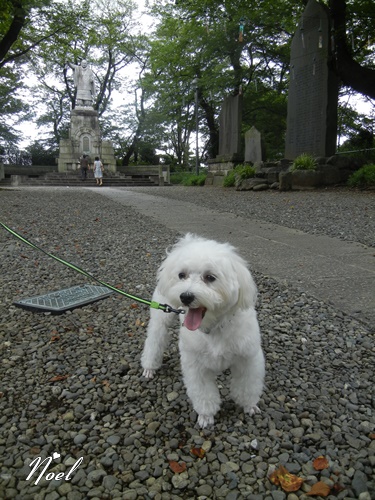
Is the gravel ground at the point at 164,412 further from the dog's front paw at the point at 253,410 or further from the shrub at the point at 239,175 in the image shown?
the shrub at the point at 239,175

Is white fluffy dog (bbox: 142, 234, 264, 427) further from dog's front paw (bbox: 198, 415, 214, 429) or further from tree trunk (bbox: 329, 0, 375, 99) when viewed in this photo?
tree trunk (bbox: 329, 0, 375, 99)

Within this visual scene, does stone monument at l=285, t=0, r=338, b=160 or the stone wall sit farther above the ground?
stone monument at l=285, t=0, r=338, b=160

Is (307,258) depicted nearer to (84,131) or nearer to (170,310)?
(170,310)

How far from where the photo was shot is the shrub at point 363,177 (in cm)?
1248

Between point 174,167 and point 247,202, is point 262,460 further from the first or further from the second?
point 174,167

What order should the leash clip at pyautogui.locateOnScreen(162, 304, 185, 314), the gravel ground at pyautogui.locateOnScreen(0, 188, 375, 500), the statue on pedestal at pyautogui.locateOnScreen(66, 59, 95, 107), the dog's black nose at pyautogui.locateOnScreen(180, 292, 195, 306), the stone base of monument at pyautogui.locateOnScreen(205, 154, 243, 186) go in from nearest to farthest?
the gravel ground at pyautogui.locateOnScreen(0, 188, 375, 500)
the dog's black nose at pyautogui.locateOnScreen(180, 292, 195, 306)
the leash clip at pyautogui.locateOnScreen(162, 304, 185, 314)
the stone base of monument at pyautogui.locateOnScreen(205, 154, 243, 186)
the statue on pedestal at pyautogui.locateOnScreen(66, 59, 95, 107)

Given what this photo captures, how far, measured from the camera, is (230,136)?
20500 mm

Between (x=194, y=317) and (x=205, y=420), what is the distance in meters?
0.56

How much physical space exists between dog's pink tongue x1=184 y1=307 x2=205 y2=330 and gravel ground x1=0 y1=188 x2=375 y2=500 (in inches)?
21.0

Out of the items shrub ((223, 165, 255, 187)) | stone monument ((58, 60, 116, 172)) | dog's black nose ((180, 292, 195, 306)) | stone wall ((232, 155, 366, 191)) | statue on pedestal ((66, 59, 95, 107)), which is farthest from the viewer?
statue on pedestal ((66, 59, 95, 107))

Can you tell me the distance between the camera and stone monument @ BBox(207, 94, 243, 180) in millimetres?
19609

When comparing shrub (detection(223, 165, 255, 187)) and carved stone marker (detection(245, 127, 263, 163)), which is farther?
carved stone marker (detection(245, 127, 263, 163))

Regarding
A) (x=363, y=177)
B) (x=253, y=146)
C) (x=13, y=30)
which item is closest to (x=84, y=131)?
(x=13, y=30)

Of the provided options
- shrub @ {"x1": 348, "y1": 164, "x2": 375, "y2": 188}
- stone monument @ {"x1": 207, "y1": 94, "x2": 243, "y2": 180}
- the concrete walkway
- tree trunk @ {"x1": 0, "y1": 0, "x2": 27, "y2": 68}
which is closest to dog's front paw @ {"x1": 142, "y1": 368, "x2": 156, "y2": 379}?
the concrete walkway
